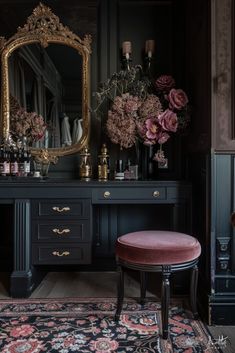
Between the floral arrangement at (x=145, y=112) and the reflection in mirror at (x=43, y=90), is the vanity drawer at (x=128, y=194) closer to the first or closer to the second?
the floral arrangement at (x=145, y=112)

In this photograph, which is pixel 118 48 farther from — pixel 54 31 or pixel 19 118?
pixel 19 118

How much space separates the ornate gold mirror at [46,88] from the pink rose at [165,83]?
0.64 meters

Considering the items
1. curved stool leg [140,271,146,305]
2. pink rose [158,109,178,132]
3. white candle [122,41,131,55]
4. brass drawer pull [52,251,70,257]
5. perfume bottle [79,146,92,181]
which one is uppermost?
white candle [122,41,131,55]

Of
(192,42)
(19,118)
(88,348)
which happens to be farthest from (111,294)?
(192,42)

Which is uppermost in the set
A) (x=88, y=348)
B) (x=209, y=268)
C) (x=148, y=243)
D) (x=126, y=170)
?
(x=126, y=170)

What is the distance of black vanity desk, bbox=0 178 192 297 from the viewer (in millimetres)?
2324

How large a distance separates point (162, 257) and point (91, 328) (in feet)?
2.05

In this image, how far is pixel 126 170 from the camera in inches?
107

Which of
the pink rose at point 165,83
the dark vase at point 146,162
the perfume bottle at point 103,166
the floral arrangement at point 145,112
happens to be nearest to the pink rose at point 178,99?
the floral arrangement at point 145,112

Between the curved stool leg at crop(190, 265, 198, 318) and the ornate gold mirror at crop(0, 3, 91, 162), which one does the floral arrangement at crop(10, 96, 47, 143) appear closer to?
the ornate gold mirror at crop(0, 3, 91, 162)

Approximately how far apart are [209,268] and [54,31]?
232 centimetres

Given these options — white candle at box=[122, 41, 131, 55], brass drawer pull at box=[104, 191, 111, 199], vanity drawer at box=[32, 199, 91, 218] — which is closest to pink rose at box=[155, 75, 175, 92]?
white candle at box=[122, 41, 131, 55]

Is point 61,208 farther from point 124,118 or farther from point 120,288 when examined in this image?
point 124,118

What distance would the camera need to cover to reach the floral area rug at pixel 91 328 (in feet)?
5.54
